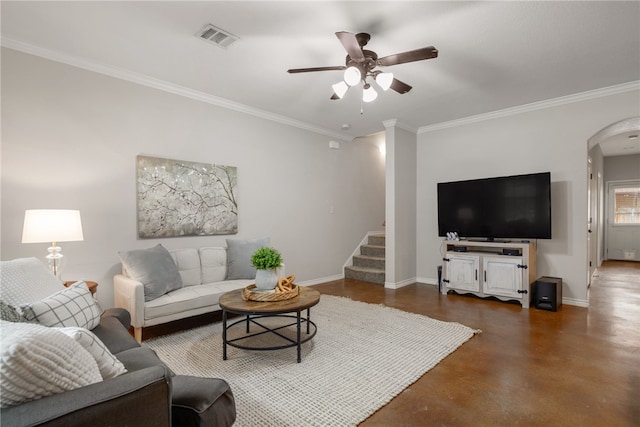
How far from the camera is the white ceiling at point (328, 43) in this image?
2.31 m

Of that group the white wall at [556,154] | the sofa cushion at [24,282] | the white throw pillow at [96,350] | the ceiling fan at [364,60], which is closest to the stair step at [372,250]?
the white wall at [556,154]

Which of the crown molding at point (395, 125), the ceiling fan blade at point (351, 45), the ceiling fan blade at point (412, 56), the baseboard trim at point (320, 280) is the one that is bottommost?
the baseboard trim at point (320, 280)

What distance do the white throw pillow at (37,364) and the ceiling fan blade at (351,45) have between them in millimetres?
2139

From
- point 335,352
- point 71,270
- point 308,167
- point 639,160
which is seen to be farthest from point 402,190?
point 639,160

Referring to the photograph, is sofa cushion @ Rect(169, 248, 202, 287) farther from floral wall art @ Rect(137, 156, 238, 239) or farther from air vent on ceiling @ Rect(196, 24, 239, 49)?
air vent on ceiling @ Rect(196, 24, 239, 49)

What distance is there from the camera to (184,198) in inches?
146

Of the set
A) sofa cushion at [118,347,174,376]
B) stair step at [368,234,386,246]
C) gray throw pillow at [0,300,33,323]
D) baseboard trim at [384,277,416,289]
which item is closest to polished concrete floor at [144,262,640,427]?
baseboard trim at [384,277,416,289]

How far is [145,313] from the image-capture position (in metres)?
2.73

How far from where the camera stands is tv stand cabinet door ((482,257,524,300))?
4.02 meters

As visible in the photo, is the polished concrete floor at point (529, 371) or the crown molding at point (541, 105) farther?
the crown molding at point (541, 105)

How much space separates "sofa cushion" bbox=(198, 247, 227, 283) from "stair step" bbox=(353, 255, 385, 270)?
112 inches

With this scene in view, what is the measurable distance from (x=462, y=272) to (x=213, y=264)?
338 centimetres

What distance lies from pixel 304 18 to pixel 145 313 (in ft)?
9.02

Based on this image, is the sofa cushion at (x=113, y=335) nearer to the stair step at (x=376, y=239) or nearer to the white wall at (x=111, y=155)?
the white wall at (x=111, y=155)
